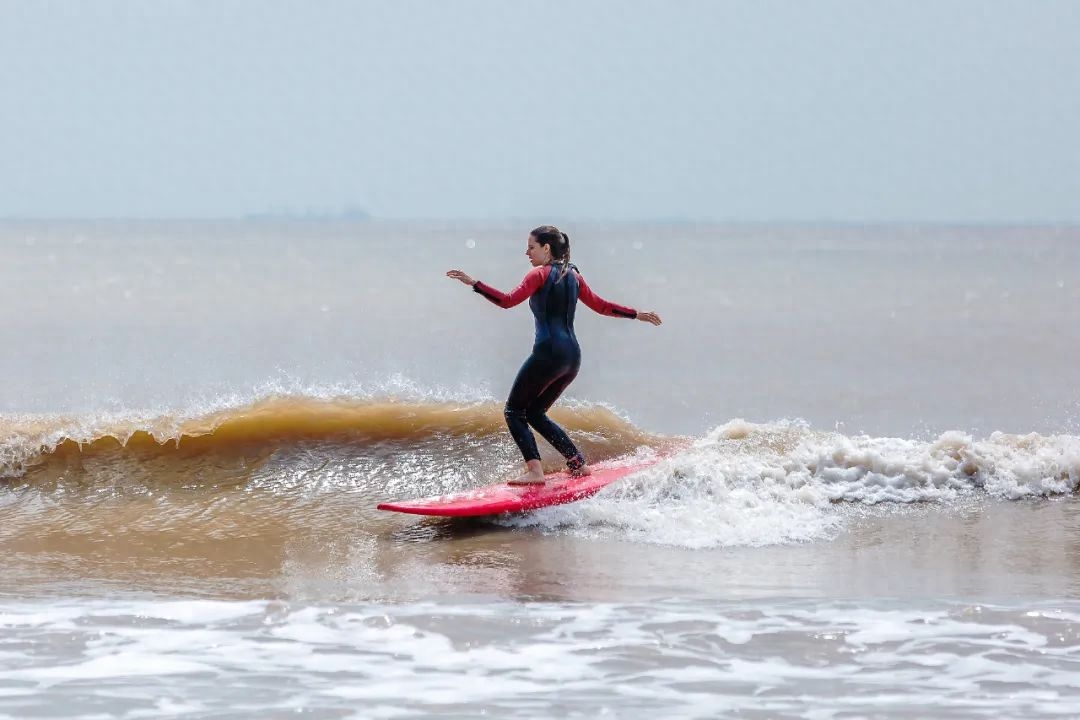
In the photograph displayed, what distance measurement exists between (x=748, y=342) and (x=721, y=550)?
14282 mm

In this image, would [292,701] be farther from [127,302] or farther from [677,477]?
[127,302]

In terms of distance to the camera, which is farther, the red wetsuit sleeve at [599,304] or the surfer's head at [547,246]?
the red wetsuit sleeve at [599,304]

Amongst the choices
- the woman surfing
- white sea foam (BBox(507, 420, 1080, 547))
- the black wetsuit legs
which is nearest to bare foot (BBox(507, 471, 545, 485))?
the woman surfing

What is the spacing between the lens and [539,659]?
4.82 metres

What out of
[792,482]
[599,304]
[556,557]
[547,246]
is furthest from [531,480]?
[792,482]

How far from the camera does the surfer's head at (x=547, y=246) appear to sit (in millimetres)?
7176

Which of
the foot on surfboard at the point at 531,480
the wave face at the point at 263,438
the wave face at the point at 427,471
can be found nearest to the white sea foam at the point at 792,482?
the wave face at the point at 427,471

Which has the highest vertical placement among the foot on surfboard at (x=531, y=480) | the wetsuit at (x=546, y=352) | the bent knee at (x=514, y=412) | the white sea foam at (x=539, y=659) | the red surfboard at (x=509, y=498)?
the wetsuit at (x=546, y=352)

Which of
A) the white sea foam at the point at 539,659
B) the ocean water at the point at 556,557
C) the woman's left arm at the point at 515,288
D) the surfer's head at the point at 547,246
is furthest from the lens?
the surfer's head at the point at 547,246

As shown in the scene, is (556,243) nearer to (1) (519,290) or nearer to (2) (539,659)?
(1) (519,290)

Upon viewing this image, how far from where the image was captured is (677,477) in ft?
24.6

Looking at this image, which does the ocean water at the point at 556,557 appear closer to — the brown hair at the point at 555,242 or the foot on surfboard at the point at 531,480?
the foot on surfboard at the point at 531,480

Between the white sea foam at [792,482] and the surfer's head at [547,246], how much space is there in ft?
4.92

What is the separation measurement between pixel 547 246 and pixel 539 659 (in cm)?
310
